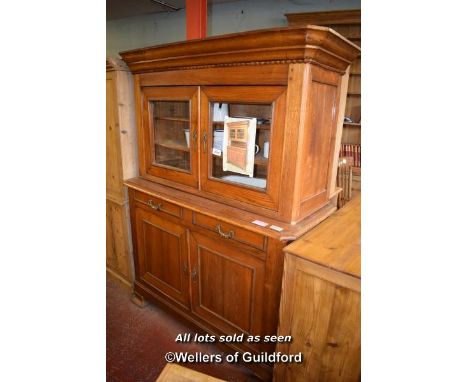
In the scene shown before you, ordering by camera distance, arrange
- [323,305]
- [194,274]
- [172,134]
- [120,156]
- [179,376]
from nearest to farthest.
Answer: [179,376] < [323,305] < [194,274] < [172,134] < [120,156]

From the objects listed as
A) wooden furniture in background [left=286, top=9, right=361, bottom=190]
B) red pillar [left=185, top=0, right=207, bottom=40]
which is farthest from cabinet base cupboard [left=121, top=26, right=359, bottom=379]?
wooden furniture in background [left=286, top=9, right=361, bottom=190]

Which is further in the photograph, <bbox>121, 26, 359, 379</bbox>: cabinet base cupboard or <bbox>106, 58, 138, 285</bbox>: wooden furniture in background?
<bbox>106, 58, 138, 285</bbox>: wooden furniture in background

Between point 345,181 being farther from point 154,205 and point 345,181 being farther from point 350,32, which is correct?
point 350,32

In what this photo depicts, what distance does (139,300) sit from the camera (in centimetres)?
210

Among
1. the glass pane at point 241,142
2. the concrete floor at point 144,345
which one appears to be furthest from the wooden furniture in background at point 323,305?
the concrete floor at point 144,345

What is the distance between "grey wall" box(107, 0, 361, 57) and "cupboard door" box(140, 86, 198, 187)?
217 cm

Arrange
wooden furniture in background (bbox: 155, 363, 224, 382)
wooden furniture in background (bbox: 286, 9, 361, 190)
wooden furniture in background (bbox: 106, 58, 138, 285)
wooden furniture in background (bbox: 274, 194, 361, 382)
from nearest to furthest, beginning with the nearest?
1. wooden furniture in background (bbox: 155, 363, 224, 382)
2. wooden furniture in background (bbox: 274, 194, 361, 382)
3. wooden furniture in background (bbox: 106, 58, 138, 285)
4. wooden furniture in background (bbox: 286, 9, 361, 190)

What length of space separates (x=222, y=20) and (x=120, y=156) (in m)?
2.51

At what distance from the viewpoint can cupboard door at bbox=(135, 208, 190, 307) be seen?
5.48 ft

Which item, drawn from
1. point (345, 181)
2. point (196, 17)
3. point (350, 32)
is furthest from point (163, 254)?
point (350, 32)

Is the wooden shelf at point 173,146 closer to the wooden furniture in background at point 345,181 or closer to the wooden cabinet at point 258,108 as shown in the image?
the wooden cabinet at point 258,108

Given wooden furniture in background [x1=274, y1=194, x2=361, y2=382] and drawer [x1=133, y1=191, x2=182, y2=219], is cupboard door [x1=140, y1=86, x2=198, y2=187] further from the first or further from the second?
wooden furniture in background [x1=274, y1=194, x2=361, y2=382]

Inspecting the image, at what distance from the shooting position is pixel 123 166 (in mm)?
1890

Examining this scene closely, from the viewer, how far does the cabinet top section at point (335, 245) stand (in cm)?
98
